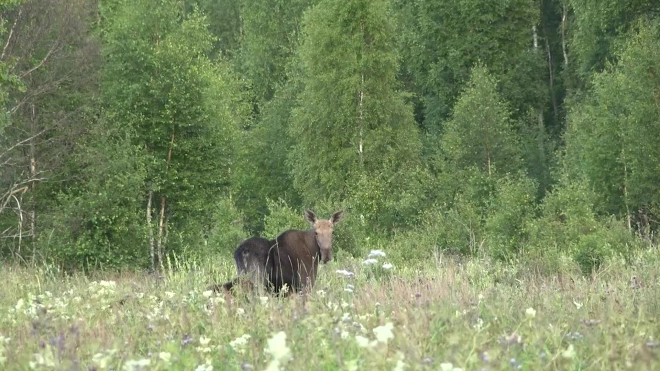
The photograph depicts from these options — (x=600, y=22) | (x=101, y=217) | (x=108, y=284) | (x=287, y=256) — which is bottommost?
(x=101, y=217)

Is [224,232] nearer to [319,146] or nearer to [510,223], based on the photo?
[319,146]

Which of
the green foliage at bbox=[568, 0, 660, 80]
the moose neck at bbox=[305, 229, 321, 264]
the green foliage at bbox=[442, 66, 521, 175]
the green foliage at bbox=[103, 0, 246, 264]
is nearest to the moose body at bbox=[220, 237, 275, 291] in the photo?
the moose neck at bbox=[305, 229, 321, 264]

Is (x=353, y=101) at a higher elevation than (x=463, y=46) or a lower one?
lower

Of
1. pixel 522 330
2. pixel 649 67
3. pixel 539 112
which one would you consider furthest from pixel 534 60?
pixel 522 330

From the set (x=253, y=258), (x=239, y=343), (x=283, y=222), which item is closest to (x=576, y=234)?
(x=283, y=222)

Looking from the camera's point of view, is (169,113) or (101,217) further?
(169,113)

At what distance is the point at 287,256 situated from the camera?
1380cm

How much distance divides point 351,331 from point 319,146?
37.5 meters

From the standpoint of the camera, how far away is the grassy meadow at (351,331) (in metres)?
5.51

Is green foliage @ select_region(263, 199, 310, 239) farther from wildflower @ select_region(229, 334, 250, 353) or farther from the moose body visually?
wildflower @ select_region(229, 334, 250, 353)

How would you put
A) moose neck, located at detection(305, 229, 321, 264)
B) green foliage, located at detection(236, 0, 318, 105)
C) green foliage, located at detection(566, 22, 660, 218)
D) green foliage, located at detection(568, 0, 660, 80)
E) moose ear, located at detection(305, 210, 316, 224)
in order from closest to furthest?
moose neck, located at detection(305, 229, 321, 264) → moose ear, located at detection(305, 210, 316, 224) → green foliage, located at detection(566, 22, 660, 218) → green foliage, located at detection(568, 0, 660, 80) → green foliage, located at detection(236, 0, 318, 105)

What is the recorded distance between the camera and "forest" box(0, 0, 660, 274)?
28047 mm

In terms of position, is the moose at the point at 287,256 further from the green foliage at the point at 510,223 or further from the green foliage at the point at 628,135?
the green foliage at the point at 628,135

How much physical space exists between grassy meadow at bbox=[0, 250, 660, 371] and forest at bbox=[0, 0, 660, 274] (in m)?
10.5
